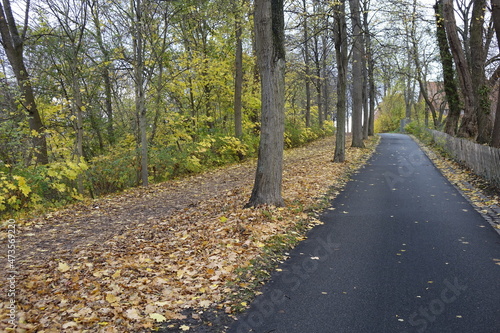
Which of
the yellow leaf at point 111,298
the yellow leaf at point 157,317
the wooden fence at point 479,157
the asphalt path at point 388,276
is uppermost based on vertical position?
the wooden fence at point 479,157

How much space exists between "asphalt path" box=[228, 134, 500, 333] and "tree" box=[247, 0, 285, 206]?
1517 mm

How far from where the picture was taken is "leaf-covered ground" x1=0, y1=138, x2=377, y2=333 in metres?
3.93

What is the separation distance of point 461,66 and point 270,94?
1372 centimetres

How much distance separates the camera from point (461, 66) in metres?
17.1

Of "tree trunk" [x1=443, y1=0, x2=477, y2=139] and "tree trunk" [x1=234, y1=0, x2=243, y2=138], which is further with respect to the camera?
"tree trunk" [x1=234, y1=0, x2=243, y2=138]

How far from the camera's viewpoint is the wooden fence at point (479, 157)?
998 centimetres

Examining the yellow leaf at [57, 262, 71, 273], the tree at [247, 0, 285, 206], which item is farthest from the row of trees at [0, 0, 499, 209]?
the yellow leaf at [57, 262, 71, 273]

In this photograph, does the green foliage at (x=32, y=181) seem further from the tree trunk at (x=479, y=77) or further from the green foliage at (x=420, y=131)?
the green foliage at (x=420, y=131)

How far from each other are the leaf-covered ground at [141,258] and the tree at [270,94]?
0.55m

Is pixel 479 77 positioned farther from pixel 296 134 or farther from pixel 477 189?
pixel 296 134

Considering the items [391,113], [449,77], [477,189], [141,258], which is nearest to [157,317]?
[141,258]

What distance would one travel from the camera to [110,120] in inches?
677

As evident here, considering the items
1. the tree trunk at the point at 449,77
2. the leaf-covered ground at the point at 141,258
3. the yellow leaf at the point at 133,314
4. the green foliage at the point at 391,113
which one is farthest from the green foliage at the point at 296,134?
the green foliage at the point at 391,113

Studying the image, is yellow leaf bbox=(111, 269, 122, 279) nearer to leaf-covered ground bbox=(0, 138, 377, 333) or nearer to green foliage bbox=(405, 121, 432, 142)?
leaf-covered ground bbox=(0, 138, 377, 333)
